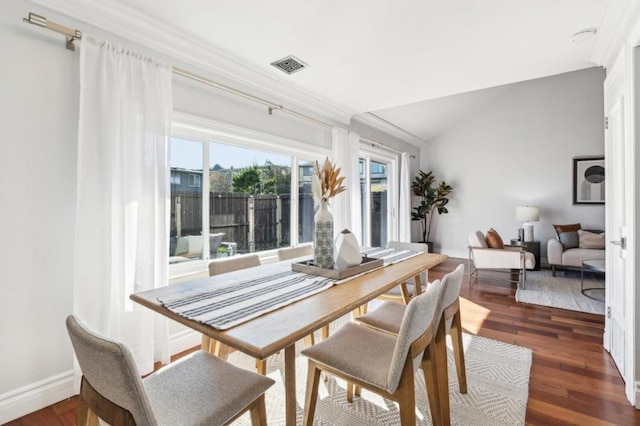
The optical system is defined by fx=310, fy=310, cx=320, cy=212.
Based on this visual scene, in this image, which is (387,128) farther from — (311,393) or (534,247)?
(311,393)

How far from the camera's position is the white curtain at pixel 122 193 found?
186 centimetres

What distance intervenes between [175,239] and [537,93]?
21.8ft

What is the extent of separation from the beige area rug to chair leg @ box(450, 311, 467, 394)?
73mm

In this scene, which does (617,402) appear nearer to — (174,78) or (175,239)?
(175,239)

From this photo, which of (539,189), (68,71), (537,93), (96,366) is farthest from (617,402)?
(537,93)

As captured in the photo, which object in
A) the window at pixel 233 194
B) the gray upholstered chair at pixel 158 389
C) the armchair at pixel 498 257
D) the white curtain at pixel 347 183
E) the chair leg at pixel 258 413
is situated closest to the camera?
the gray upholstered chair at pixel 158 389

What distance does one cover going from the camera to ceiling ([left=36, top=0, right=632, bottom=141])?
200 cm

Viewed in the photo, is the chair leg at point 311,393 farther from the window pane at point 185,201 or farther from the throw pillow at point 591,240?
the throw pillow at point 591,240

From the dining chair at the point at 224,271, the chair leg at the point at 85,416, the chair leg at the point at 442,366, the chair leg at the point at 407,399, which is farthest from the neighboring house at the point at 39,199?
the chair leg at the point at 407,399

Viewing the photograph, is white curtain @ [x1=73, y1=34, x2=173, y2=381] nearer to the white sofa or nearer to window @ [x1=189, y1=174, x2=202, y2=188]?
window @ [x1=189, y1=174, x2=202, y2=188]

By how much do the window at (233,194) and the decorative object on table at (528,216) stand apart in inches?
156

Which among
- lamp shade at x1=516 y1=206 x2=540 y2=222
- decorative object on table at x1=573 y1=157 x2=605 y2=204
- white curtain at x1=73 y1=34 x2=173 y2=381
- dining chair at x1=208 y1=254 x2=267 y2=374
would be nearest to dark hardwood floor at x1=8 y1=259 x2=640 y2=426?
white curtain at x1=73 y1=34 x2=173 y2=381

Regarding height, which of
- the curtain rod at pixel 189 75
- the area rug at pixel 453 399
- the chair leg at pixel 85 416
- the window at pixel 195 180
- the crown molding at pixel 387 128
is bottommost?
the area rug at pixel 453 399

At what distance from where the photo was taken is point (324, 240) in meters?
1.83
